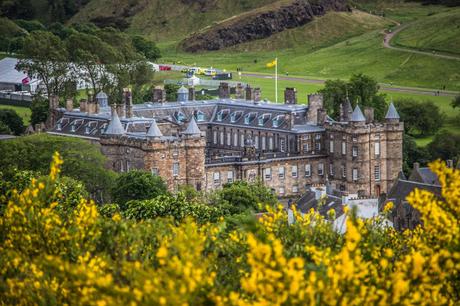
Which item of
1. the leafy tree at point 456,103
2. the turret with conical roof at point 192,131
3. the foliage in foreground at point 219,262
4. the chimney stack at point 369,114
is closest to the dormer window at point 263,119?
the chimney stack at point 369,114

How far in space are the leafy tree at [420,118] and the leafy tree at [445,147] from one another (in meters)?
17.8

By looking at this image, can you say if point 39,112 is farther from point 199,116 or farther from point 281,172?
point 281,172

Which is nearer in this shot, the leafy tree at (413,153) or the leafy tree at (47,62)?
the leafy tree at (413,153)

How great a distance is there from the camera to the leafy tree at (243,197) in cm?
10438

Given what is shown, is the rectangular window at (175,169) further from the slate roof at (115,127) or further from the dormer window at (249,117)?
the dormer window at (249,117)

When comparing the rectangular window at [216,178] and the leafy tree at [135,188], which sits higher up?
the leafy tree at [135,188]

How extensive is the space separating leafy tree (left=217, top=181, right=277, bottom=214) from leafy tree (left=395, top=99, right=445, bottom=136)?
180 feet

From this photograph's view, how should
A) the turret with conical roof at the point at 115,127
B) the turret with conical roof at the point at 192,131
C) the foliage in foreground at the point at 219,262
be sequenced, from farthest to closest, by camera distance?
the turret with conical roof at the point at 115,127
the turret with conical roof at the point at 192,131
the foliage in foreground at the point at 219,262

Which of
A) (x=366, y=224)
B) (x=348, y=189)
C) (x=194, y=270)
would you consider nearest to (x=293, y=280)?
(x=194, y=270)

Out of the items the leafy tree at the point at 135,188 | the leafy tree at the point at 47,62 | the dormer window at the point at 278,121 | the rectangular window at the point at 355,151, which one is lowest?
the leafy tree at the point at 135,188

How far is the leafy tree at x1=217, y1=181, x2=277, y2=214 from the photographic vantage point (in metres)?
104

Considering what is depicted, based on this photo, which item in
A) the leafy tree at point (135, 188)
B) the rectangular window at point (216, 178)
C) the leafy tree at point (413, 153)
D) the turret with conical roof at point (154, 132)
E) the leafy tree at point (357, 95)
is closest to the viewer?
the leafy tree at point (135, 188)

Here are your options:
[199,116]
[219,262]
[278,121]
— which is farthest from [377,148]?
[219,262]

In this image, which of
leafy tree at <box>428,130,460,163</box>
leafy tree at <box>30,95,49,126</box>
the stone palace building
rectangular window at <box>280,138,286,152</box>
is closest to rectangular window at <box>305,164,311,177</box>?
the stone palace building
